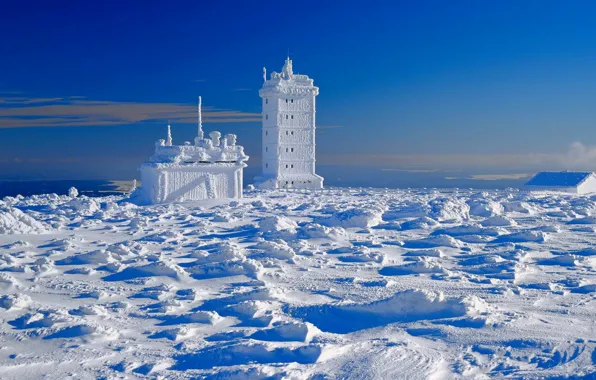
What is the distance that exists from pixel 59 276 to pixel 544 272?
43.7 ft

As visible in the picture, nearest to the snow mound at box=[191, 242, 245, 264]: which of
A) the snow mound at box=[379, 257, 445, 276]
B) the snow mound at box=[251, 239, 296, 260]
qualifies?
the snow mound at box=[251, 239, 296, 260]

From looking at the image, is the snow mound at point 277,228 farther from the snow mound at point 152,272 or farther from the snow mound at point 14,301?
the snow mound at point 14,301

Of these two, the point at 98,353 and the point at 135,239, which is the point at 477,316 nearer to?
the point at 98,353

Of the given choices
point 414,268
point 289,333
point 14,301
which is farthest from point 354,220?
point 14,301

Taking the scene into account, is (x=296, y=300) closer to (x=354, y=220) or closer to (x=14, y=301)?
(x=14, y=301)

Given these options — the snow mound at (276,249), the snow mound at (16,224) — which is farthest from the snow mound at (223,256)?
the snow mound at (16,224)

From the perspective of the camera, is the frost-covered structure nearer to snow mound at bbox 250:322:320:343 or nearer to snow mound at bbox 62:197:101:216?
snow mound at bbox 62:197:101:216

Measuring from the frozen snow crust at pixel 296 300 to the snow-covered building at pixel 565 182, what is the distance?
24.3 m

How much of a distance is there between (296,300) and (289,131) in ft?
121

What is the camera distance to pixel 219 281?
49.6 feet

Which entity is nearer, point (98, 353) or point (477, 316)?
point (98, 353)

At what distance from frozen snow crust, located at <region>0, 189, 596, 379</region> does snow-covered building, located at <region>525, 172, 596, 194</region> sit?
79.6 feet

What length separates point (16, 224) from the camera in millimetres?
21453

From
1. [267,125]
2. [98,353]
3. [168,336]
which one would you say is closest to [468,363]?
[168,336]
